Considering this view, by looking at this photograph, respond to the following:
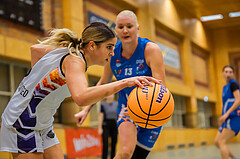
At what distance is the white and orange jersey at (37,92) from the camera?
2.56 meters

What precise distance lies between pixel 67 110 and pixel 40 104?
353 inches

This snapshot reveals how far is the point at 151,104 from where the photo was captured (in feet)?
9.29

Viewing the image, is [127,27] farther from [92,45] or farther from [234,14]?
[234,14]

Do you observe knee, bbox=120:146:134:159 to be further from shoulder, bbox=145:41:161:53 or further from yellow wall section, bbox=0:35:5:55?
yellow wall section, bbox=0:35:5:55

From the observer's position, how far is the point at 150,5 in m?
18.2

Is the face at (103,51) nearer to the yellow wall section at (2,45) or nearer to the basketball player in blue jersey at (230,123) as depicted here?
the basketball player in blue jersey at (230,123)

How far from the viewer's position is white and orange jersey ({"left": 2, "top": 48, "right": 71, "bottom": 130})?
8.41 feet

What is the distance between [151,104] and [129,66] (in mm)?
1064

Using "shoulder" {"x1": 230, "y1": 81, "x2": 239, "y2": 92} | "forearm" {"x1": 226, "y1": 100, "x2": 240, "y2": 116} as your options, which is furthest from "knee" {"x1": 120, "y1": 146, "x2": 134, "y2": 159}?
"shoulder" {"x1": 230, "y1": 81, "x2": 239, "y2": 92}

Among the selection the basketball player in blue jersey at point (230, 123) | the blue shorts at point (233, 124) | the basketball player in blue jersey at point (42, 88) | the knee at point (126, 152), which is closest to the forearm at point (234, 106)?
the basketball player in blue jersey at point (230, 123)

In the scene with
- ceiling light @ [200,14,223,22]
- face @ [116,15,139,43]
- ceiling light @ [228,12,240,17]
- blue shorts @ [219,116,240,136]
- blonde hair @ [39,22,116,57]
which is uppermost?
ceiling light @ [228,12,240,17]

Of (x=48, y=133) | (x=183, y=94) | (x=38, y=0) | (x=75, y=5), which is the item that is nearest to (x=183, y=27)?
(x=183, y=94)

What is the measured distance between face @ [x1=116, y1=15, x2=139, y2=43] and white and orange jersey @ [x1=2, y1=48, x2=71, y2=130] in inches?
52.4

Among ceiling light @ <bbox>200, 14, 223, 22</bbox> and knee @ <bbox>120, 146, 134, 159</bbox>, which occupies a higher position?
ceiling light @ <bbox>200, 14, 223, 22</bbox>
